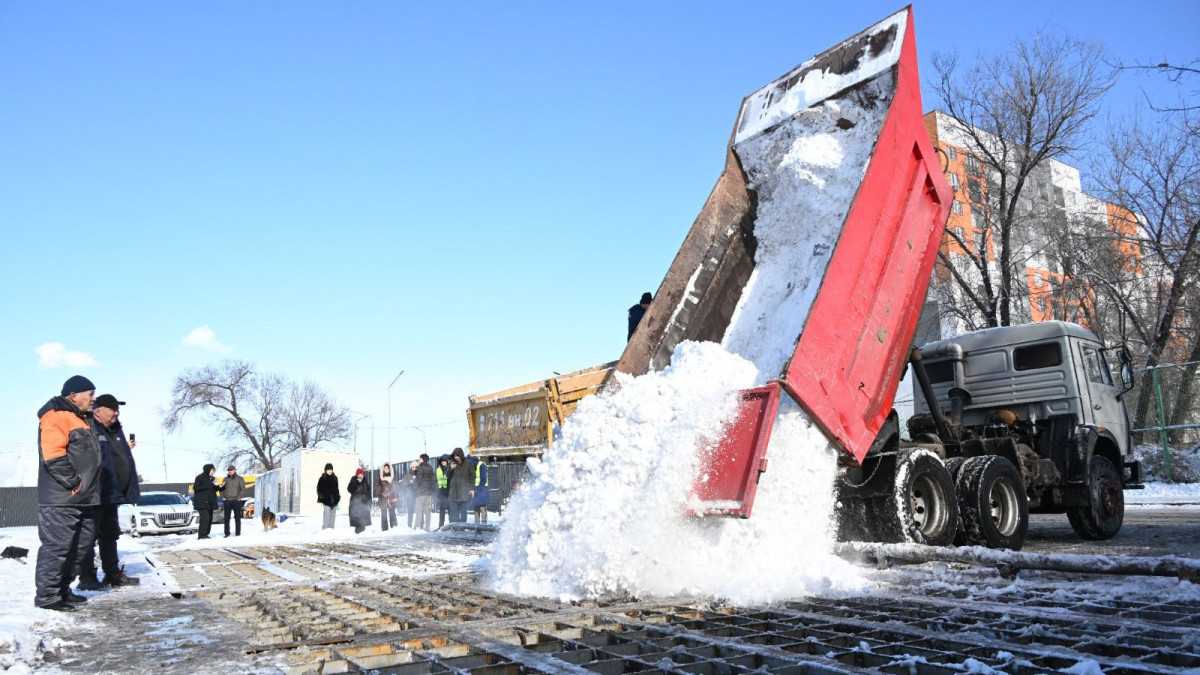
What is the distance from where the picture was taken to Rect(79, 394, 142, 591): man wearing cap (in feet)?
23.5

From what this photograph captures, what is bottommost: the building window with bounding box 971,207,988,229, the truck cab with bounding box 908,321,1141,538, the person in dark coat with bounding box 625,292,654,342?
the truck cab with bounding box 908,321,1141,538

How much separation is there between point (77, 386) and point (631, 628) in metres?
4.81

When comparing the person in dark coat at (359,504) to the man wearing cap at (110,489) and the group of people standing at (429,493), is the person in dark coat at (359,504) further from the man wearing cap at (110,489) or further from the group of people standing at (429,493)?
the man wearing cap at (110,489)

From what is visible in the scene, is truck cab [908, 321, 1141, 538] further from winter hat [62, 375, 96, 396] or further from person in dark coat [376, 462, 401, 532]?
person in dark coat [376, 462, 401, 532]

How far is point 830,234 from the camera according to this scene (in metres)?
6.52

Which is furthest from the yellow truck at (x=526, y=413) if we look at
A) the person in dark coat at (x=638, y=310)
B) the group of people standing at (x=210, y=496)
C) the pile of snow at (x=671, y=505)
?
the group of people standing at (x=210, y=496)

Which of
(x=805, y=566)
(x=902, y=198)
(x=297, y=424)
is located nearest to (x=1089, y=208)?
(x=902, y=198)

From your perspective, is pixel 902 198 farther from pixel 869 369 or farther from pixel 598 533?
pixel 598 533

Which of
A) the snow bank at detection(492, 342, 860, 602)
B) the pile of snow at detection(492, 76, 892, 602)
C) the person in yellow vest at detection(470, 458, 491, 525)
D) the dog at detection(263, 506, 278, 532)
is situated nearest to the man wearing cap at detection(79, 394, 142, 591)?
the pile of snow at detection(492, 76, 892, 602)

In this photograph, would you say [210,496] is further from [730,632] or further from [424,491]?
[730,632]

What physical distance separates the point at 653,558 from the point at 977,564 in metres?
2.27

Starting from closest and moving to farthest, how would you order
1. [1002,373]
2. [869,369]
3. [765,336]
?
[869,369], [765,336], [1002,373]

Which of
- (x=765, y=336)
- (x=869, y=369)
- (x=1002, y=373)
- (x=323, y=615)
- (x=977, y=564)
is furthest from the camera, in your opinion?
(x=1002, y=373)

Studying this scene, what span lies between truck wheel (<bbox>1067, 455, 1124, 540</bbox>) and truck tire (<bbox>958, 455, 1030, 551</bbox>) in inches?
47.0
